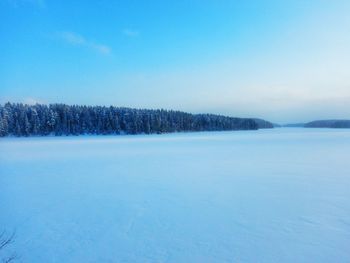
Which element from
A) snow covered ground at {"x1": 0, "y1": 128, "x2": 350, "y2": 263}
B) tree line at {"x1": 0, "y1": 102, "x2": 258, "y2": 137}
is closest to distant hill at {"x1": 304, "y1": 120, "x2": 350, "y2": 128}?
tree line at {"x1": 0, "y1": 102, "x2": 258, "y2": 137}

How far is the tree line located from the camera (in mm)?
54219

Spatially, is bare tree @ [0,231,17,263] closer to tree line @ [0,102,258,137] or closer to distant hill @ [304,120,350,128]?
tree line @ [0,102,258,137]

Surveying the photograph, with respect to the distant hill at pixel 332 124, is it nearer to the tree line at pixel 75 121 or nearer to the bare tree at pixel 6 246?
the tree line at pixel 75 121

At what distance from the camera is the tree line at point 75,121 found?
54.2 metres

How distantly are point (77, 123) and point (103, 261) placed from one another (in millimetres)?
60400

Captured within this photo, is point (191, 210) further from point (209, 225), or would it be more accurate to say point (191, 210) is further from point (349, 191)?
point (349, 191)

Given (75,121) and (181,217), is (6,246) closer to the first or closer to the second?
(181,217)

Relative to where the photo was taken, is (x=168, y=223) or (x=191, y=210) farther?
(x=191, y=210)

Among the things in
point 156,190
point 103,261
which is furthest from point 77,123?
point 103,261

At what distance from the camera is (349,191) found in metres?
8.30

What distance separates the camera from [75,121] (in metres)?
60.9

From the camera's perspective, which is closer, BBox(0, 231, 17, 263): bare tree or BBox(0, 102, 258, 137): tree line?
BBox(0, 231, 17, 263): bare tree

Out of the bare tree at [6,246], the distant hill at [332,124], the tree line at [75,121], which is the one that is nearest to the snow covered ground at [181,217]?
the bare tree at [6,246]

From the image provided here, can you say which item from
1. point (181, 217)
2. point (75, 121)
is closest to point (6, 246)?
point (181, 217)
